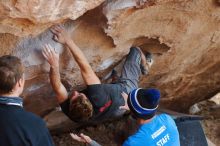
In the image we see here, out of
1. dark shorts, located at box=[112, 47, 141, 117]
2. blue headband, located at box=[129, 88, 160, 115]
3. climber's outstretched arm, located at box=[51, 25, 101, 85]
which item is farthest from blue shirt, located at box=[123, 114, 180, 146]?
dark shorts, located at box=[112, 47, 141, 117]

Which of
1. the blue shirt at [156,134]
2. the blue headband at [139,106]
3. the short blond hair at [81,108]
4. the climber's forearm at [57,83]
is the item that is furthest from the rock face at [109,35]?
the blue shirt at [156,134]

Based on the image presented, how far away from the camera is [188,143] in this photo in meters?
4.38

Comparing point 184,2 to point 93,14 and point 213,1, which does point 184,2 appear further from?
point 93,14

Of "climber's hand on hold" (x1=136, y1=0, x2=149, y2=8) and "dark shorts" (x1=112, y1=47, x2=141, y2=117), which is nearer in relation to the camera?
"climber's hand on hold" (x1=136, y1=0, x2=149, y2=8)

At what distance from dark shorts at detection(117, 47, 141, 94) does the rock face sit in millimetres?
76

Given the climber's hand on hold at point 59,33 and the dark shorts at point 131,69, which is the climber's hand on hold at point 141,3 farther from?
the dark shorts at point 131,69

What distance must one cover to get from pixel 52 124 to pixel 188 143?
140 centimetres

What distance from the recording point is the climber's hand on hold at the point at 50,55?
3.11 metres

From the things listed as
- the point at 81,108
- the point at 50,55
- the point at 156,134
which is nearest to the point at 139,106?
the point at 156,134

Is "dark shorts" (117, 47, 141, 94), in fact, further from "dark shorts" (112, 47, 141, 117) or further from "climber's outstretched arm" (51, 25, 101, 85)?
"climber's outstretched arm" (51, 25, 101, 85)

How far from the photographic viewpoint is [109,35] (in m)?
3.36

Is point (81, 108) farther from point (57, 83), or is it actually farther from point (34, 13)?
point (34, 13)

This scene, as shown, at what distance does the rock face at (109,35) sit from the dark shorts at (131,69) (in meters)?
0.08

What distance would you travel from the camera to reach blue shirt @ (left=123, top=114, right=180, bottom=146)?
9.14ft
